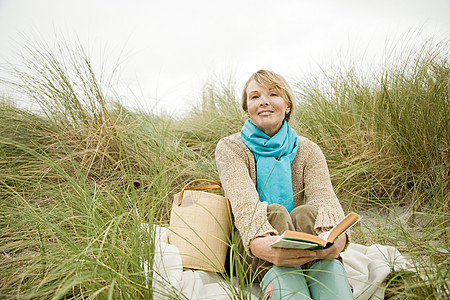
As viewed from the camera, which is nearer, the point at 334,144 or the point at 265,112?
the point at 265,112

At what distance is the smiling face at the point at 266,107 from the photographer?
86.5 inches

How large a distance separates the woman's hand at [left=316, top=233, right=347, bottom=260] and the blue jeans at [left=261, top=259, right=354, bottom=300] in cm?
3

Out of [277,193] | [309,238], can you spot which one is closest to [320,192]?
[277,193]

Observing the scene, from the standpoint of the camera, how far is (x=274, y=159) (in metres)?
2.15

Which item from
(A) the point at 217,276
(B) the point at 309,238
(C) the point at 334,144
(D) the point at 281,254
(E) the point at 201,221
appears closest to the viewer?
(B) the point at 309,238

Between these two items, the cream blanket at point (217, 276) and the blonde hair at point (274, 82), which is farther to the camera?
the blonde hair at point (274, 82)

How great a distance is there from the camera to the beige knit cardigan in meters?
Result: 1.77

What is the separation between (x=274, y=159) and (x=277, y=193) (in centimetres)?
23

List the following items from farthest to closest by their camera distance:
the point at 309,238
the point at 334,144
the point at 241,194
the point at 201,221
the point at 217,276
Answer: the point at 334,144 < the point at 201,221 < the point at 241,194 < the point at 217,276 < the point at 309,238

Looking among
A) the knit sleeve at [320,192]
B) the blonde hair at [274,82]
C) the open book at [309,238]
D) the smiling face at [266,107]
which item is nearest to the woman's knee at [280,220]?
the knit sleeve at [320,192]

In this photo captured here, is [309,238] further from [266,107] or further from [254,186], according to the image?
[266,107]

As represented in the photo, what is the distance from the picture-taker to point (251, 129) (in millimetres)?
2227

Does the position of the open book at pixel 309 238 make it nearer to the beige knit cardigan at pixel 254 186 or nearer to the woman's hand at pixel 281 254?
the woman's hand at pixel 281 254

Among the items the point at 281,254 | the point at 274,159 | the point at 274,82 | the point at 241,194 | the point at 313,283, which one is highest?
the point at 274,82
